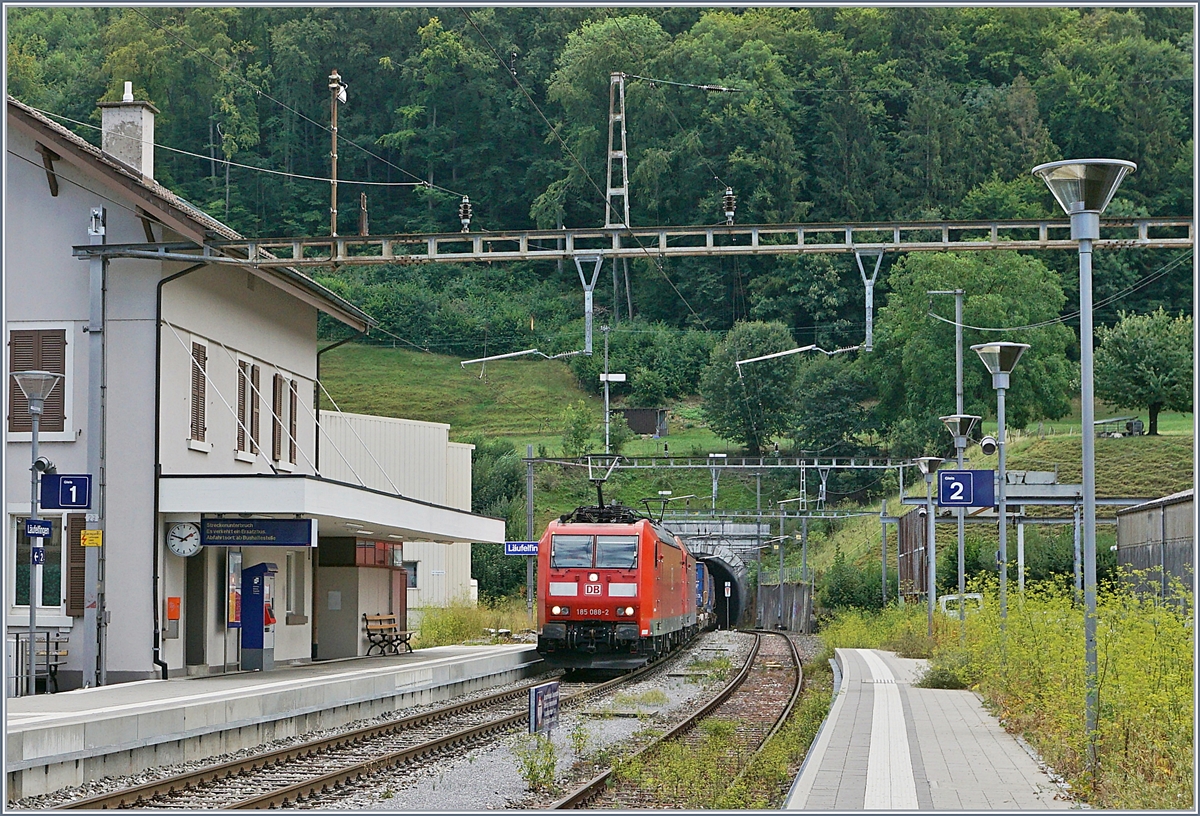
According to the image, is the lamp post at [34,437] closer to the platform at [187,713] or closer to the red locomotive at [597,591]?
the platform at [187,713]

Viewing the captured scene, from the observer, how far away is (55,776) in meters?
12.6

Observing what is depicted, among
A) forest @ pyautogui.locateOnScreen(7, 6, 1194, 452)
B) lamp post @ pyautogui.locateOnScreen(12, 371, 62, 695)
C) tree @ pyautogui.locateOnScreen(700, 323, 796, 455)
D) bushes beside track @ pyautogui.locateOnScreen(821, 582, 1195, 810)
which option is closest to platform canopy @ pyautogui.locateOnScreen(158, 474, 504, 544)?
lamp post @ pyautogui.locateOnScreen(12, 371, 62, 695)

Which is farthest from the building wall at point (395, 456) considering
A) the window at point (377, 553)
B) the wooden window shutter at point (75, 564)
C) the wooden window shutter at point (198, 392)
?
the wooden window shutter at point (75, 564)

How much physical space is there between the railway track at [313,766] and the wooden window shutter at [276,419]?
10.1m

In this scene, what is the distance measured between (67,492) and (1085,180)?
14235mm

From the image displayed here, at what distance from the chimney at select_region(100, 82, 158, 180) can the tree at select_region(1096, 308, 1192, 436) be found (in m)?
54.2

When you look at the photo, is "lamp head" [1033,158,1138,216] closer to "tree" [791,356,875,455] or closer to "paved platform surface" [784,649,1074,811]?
"paved platform surface" [784,649,1074,811]

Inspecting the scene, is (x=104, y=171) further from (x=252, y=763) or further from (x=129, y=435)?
(x=252, y=763)

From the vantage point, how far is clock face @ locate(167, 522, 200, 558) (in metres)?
23.1

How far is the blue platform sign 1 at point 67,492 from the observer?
65.6 feet

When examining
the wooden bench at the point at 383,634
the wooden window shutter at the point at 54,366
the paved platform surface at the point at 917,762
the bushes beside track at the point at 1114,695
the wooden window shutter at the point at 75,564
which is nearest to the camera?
the bushes beside track at the point at 1114,695

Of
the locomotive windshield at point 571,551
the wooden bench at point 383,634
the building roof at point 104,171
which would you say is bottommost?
the wooden bench at point 383,634

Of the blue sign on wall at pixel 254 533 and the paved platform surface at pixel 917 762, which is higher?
the blue sign on wall at pixel 254 533

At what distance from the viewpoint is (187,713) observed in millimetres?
15125
